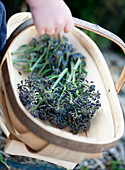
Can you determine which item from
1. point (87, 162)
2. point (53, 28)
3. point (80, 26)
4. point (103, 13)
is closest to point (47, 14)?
point (53, 28)

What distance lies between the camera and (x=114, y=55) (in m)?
2.45

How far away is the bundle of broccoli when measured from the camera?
81 centimetres

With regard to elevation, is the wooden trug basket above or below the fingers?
below

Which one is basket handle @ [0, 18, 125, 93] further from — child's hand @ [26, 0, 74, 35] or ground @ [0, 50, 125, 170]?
ground @ [0, 50, 125, 170]

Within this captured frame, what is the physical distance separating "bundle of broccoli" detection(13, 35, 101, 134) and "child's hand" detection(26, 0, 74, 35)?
218 millimetres

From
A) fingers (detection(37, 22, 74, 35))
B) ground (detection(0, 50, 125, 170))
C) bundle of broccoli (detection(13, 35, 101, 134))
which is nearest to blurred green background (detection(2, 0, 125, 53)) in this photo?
ground (detection(0, 50, 125, 170))

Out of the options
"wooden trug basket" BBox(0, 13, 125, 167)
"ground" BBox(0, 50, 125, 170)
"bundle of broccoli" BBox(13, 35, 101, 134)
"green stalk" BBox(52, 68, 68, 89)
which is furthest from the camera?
"ground" BBox(0, 50, 125, 170)

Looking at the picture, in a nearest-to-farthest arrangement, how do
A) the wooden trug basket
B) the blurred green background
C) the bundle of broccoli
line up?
the wooden trug basket, the bundle of broccoli, the blurred green background

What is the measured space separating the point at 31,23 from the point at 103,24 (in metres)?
1.81

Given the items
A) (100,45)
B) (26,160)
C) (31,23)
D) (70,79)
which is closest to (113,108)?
(70,79)

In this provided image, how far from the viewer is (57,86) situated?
0.93 metres

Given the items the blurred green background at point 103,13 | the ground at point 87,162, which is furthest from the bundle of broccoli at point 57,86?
the blurred green background at point 103,13

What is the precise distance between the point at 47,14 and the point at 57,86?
0.32m

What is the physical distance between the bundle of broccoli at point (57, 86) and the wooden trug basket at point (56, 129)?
4 cm
